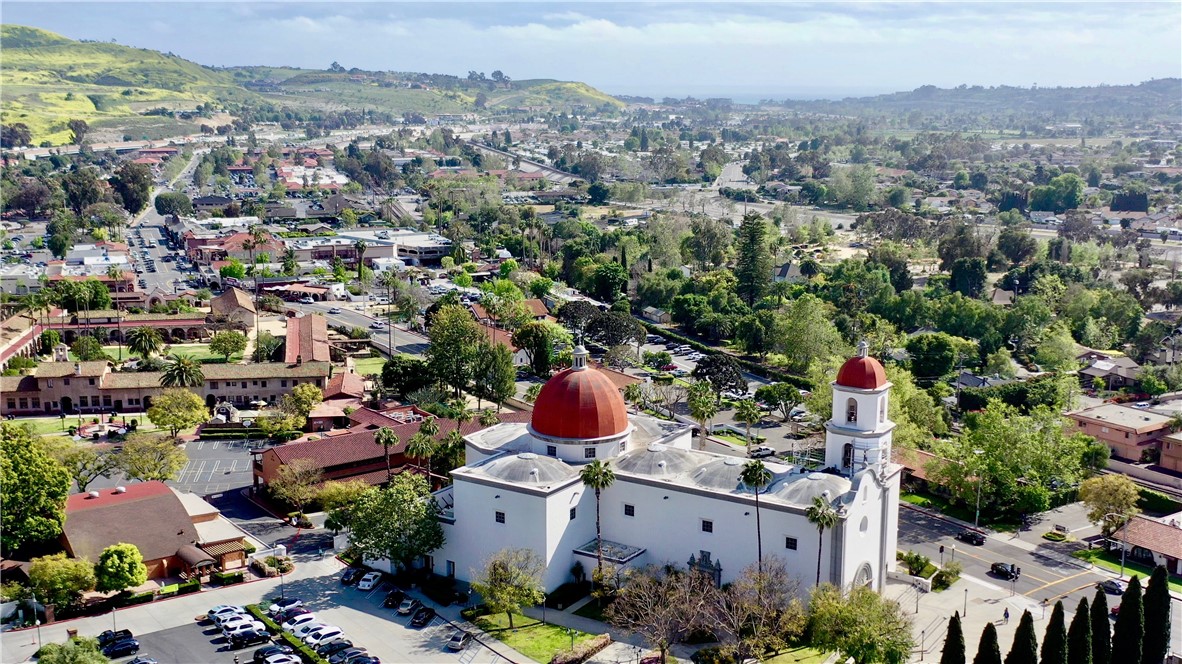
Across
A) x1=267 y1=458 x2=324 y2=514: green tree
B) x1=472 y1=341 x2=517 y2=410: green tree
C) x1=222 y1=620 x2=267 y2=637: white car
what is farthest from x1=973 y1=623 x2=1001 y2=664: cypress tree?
x1=472 y1=341 x2=517 y2=410: green tree

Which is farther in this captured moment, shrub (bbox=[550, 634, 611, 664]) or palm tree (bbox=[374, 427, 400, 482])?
palm tree (bbox=[374, 427, 400, 482])

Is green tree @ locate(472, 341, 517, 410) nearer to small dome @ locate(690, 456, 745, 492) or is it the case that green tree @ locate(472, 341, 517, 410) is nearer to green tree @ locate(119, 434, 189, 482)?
green tree @ locate(119, 434, 189, 482)

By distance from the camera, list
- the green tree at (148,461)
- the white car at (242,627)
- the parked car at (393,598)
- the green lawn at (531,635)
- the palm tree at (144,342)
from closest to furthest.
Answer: the green lawn at (531,635) < the white car at (242,627) < the parked car at (393,598) < the green tree at (148,461) < the palm tree at (144,342)

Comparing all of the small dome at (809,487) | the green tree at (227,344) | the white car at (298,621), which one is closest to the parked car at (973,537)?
the small dome at (809,487)

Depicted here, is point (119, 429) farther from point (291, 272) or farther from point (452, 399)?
point (291, 272)

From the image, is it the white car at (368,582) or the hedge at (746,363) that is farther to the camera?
the hedge at (746,363)

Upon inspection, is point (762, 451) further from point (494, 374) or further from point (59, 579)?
point (59, 579)

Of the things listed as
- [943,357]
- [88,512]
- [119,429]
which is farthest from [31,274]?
[943,357]

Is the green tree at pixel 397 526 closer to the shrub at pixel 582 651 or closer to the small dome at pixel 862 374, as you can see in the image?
the shrub at pixel 582 651
